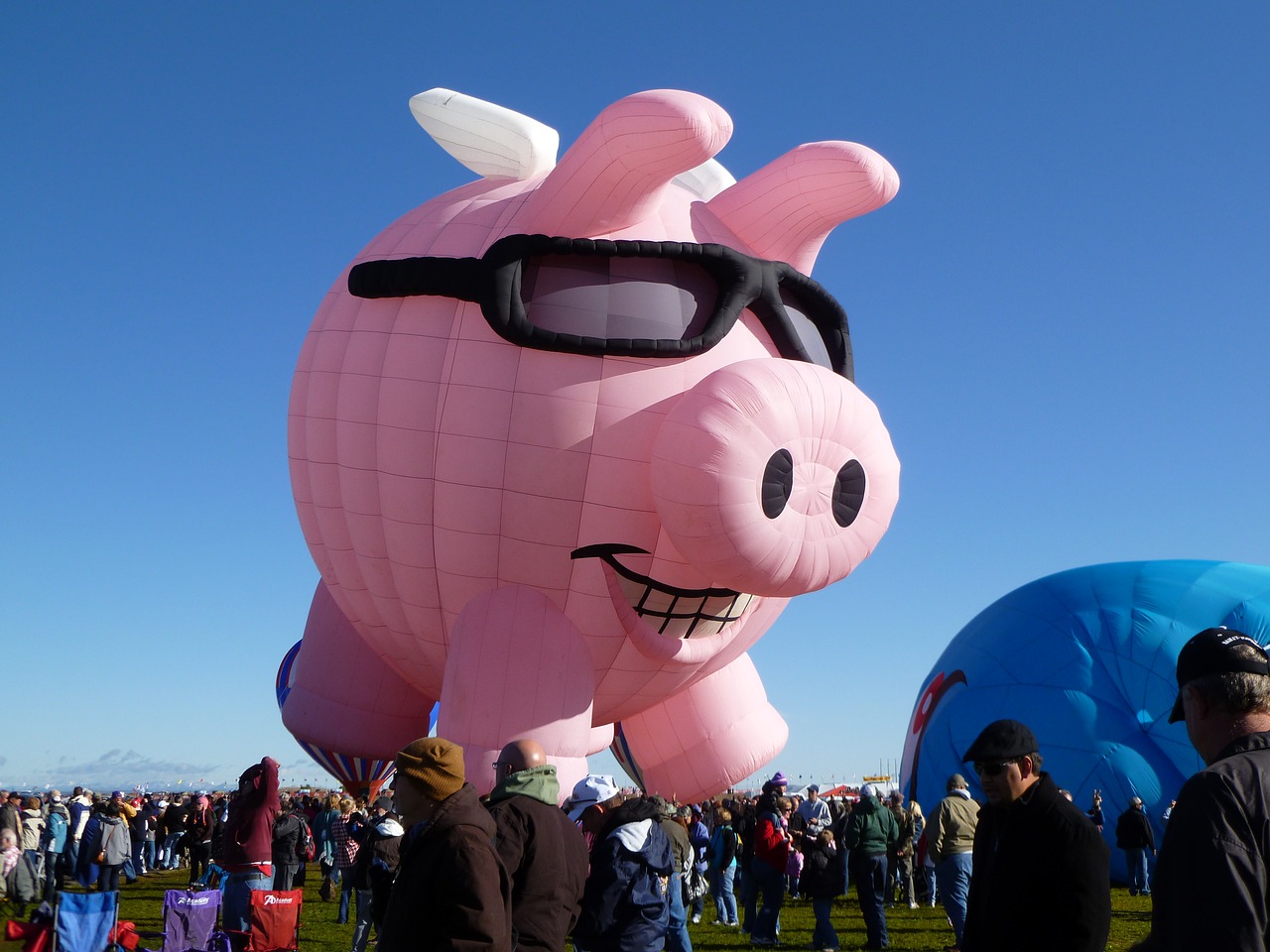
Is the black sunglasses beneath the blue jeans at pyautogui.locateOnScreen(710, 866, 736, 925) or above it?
above

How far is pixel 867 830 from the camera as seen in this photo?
9.77 m

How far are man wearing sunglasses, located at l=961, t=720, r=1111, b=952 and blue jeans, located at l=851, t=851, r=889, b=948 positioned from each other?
625 centimetres

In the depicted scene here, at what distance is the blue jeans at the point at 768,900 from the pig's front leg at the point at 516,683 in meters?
1.56

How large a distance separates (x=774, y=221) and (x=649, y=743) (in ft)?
17.0

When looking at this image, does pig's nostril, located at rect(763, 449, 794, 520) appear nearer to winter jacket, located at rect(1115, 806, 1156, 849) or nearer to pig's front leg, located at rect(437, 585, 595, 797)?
pig's front leg, located at rect(437, 585, 595, 797)

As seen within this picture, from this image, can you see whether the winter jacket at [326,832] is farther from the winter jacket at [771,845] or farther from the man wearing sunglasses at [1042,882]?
the man wearing sunglasses at [1042,882]

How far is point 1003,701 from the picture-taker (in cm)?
1518

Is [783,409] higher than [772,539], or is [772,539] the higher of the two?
[783,409]

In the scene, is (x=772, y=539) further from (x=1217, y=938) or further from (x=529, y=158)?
(x=1217, y=938)

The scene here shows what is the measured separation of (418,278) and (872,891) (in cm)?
578

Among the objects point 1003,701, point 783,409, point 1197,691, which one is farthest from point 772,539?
point 1003,701

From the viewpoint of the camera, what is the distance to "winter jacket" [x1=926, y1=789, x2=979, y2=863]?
7.61 m

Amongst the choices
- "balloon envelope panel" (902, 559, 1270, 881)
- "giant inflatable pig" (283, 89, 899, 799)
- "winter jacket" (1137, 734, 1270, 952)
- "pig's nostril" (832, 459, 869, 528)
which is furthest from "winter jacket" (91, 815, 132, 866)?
"winter jacket" (1137, 734, 1270, 952)

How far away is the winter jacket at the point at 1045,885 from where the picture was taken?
3166 mm
